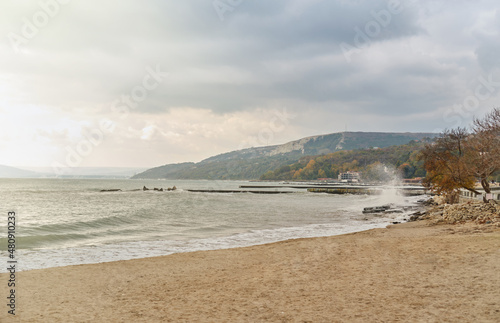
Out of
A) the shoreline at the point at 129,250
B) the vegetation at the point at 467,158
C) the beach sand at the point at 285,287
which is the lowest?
the shoreline at the point at 129,250

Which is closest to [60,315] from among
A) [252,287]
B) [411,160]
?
[252,287]

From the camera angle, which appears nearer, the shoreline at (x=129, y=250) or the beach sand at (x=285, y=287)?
the beach sand at (x=285, y=287)

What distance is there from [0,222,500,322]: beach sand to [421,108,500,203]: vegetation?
1803cm

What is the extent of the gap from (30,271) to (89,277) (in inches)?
97.9

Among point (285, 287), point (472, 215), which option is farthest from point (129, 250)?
point (472, 215)

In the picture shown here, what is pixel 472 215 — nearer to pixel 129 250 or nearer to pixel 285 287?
pixel 285 287

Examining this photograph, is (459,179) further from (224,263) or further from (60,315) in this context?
(60,315)

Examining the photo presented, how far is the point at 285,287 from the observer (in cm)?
864

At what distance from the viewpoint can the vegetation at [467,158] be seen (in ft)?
88.7

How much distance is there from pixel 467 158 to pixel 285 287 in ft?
107

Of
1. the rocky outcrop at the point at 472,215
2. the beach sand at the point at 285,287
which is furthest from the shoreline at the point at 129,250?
the rocky outcrop at the point at 472,215

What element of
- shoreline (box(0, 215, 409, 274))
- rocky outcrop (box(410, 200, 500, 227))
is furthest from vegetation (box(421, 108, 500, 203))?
shoreline (box(0, 215, 409, 274))

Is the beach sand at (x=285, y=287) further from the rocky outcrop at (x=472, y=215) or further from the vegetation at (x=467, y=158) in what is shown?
the vegetation at (x=467, y=158)

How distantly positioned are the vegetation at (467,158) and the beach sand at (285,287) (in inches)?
710
